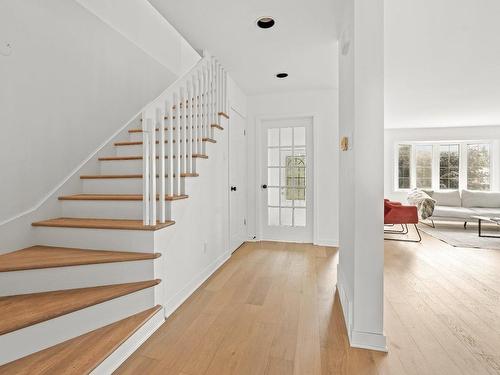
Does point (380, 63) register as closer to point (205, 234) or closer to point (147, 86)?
point (205, 234)

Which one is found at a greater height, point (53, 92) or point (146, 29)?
point (146, 29)

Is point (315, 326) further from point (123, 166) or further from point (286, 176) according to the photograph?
point (286, 176)

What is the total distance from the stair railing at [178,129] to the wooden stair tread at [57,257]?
0.90ft

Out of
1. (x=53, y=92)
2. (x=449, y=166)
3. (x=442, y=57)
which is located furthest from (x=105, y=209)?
(x=449, y=166)

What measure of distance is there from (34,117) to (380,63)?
2.50 meters

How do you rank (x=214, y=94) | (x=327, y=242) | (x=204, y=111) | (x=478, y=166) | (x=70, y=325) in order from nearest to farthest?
(x=70, y=325) → (x=204, y=111) → (x=214, y=94) → (x=327, y=242) → (x=478, y=166)

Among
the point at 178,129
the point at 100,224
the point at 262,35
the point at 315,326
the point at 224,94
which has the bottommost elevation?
the point at 315,326

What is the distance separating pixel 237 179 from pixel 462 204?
587 cm

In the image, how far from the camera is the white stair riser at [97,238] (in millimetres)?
1844

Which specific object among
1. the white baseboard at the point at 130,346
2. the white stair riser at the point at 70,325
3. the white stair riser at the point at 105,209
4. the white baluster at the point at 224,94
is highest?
the white baluster at the point at 224,94

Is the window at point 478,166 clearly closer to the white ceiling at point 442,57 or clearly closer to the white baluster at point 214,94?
the white ceiling at point 442,57

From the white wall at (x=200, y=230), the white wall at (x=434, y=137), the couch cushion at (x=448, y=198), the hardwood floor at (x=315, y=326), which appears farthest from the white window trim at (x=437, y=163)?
the white wall at (x=200, y=230)

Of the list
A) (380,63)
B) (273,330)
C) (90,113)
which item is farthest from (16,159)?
(380,63)

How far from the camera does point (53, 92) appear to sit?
7.11 ft
